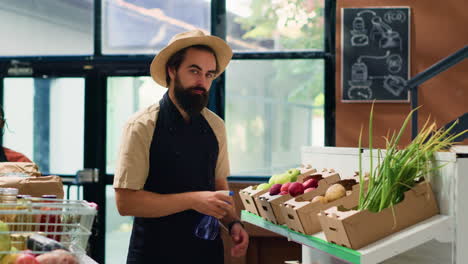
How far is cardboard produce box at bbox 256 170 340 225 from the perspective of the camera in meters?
2.14

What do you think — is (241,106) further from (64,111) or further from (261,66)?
(64,111)

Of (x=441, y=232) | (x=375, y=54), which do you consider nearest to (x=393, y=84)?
(x=375, y=54)

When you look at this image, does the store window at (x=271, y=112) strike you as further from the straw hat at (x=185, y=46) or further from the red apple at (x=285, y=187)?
the red apple at (x=285, y=187)

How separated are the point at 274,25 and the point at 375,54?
0.79 m

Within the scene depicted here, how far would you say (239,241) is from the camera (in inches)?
91.8

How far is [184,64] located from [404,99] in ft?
7.82

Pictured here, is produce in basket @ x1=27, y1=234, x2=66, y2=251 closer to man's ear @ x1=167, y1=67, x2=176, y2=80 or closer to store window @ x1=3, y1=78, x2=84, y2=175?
man's ear @ x1=167, y1=67, x2=176, y2=80

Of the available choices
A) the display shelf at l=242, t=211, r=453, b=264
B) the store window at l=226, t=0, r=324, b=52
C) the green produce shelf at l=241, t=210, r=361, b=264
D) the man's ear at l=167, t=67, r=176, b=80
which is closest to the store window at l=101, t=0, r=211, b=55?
the store window at l=226, t=0, r=324, b=52

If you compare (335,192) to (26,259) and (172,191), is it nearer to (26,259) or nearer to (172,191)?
(172,191)

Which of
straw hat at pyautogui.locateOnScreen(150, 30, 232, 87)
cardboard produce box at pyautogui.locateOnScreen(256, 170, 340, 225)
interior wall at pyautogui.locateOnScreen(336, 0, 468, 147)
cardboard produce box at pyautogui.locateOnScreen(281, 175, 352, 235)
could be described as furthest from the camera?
interior wall at pyautogui.locateOnScreen(336, 0, 468, 147)

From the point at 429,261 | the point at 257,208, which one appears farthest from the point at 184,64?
the point at 429,261

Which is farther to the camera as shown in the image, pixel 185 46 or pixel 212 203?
pixel 185 46

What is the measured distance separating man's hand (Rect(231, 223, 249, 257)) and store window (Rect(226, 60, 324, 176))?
7.04 feet

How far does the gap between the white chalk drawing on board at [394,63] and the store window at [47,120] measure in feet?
7.73
